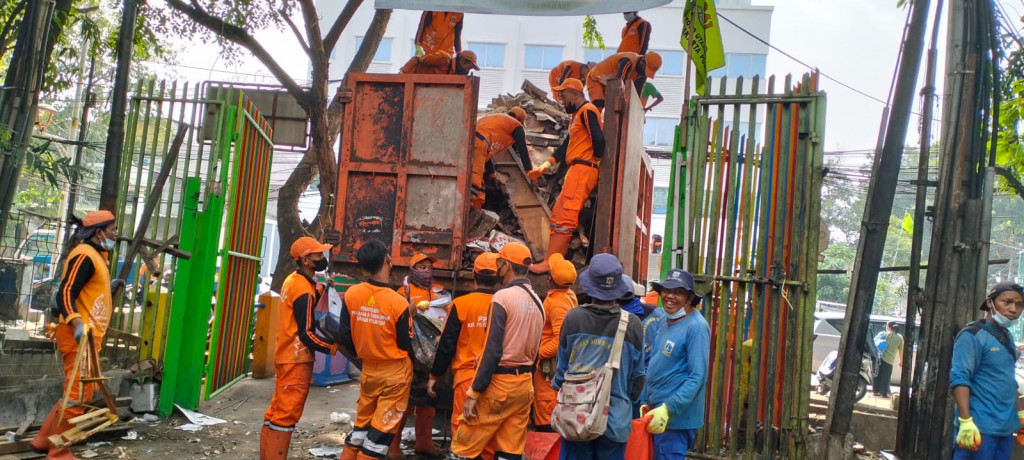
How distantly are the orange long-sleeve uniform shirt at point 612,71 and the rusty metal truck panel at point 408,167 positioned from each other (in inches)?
64.5

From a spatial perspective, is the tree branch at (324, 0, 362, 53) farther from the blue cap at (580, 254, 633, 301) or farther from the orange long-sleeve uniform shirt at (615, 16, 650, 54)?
the blue cap at (580, 254, 633, 301)

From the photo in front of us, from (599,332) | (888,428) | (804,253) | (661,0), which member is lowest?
(888,428)

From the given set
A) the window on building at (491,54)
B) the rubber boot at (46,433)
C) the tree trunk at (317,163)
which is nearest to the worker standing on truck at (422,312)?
the rubber boot at (46,433)

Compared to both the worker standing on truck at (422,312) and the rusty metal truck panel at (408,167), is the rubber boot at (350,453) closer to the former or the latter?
the worker standing on truck at (422,312)

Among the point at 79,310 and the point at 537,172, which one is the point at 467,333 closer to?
the point at 79,310

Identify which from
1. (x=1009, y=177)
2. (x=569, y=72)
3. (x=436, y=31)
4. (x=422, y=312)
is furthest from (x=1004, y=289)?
(x=436, y=31)

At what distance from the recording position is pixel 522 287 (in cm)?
515

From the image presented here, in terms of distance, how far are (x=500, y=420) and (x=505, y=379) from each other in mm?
284

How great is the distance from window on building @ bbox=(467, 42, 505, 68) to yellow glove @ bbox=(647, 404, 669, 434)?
118ft

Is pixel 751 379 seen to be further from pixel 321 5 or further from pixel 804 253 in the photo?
pixel 321 5

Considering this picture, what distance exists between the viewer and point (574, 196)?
7.38m

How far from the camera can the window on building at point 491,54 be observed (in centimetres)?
3906

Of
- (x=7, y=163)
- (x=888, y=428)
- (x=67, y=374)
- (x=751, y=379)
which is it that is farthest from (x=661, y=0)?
(x=7, y=163)

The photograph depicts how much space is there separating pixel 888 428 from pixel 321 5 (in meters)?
37.1
